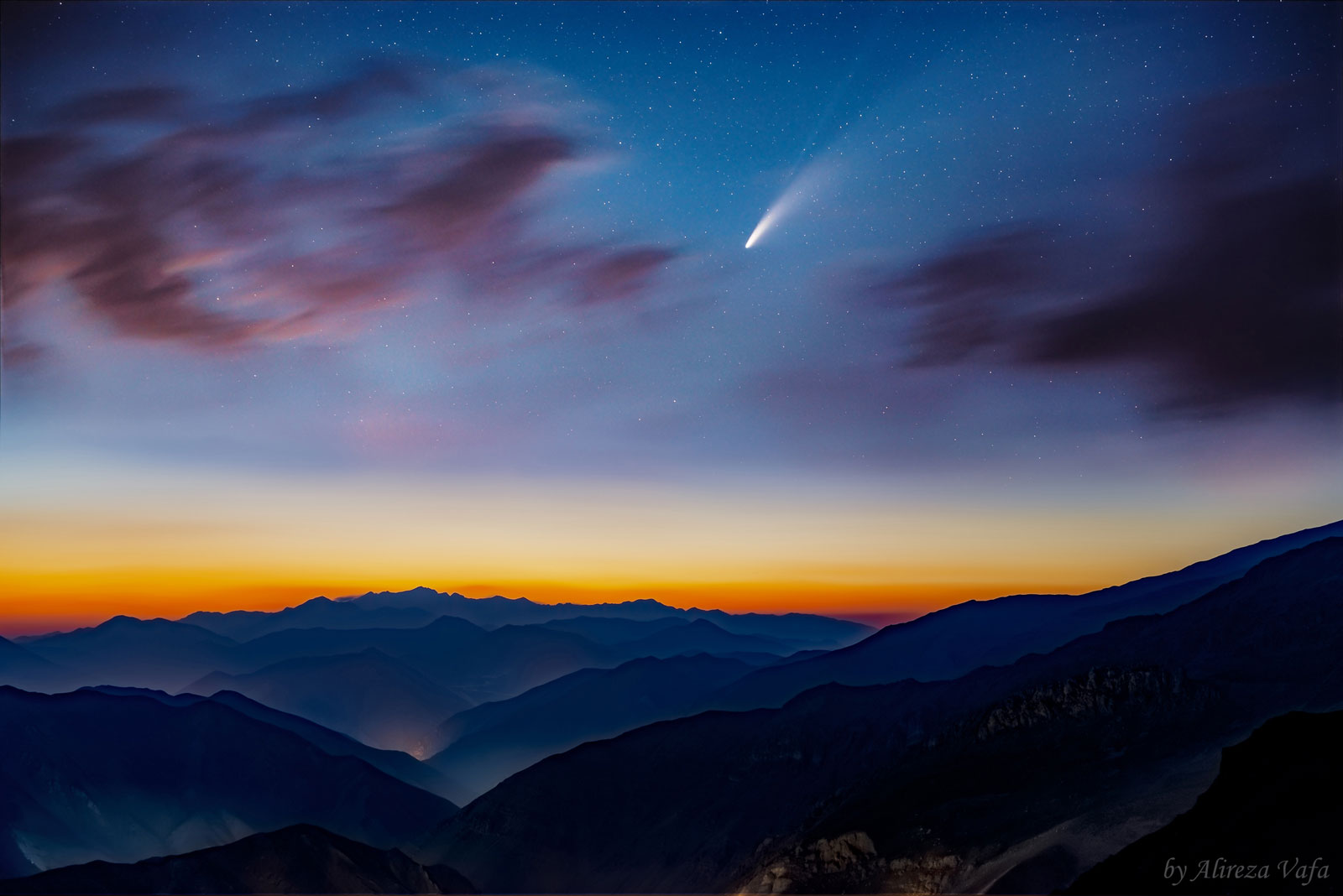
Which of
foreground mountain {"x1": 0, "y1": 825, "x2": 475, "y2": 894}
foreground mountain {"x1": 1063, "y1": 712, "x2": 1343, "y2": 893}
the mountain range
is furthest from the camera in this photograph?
foreground mountain {"x1": 0, "y1": 825, "x2": 475, "y2": 894}

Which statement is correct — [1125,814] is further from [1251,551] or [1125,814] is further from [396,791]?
[1251,551]

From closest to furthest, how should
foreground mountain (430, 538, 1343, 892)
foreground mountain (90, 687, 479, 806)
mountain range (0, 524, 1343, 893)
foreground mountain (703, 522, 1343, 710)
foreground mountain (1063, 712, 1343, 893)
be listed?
foreground mountain (1063, 712, 1343, 893) < mountain range (0, 524, 1343, 893) < foreground mountain (430, 538, 1343, 892) < foreground mountain (703, 522, 1343, 710) < foreground mountain (90, 687, 479, 806)

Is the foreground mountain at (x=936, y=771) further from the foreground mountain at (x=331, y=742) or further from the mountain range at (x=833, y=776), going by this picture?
the foreground mountain at (x=331, y=742)

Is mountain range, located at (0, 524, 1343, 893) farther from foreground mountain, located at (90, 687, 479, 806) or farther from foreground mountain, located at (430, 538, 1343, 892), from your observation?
foreground mountain, located at (90, 687, 479, 806)

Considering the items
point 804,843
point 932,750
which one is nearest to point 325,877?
point 804,843

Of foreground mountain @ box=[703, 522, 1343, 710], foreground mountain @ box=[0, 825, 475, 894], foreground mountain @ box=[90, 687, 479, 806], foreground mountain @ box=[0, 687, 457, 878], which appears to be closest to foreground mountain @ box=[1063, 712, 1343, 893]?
foreground mountain @ box=[0, 825, 475, 894]

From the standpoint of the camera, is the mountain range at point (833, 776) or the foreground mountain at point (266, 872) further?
the foreground mountain at point (266, 872)

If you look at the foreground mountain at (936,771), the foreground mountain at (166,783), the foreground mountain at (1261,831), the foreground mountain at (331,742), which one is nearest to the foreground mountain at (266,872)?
the foreground mountain at (936,771)
